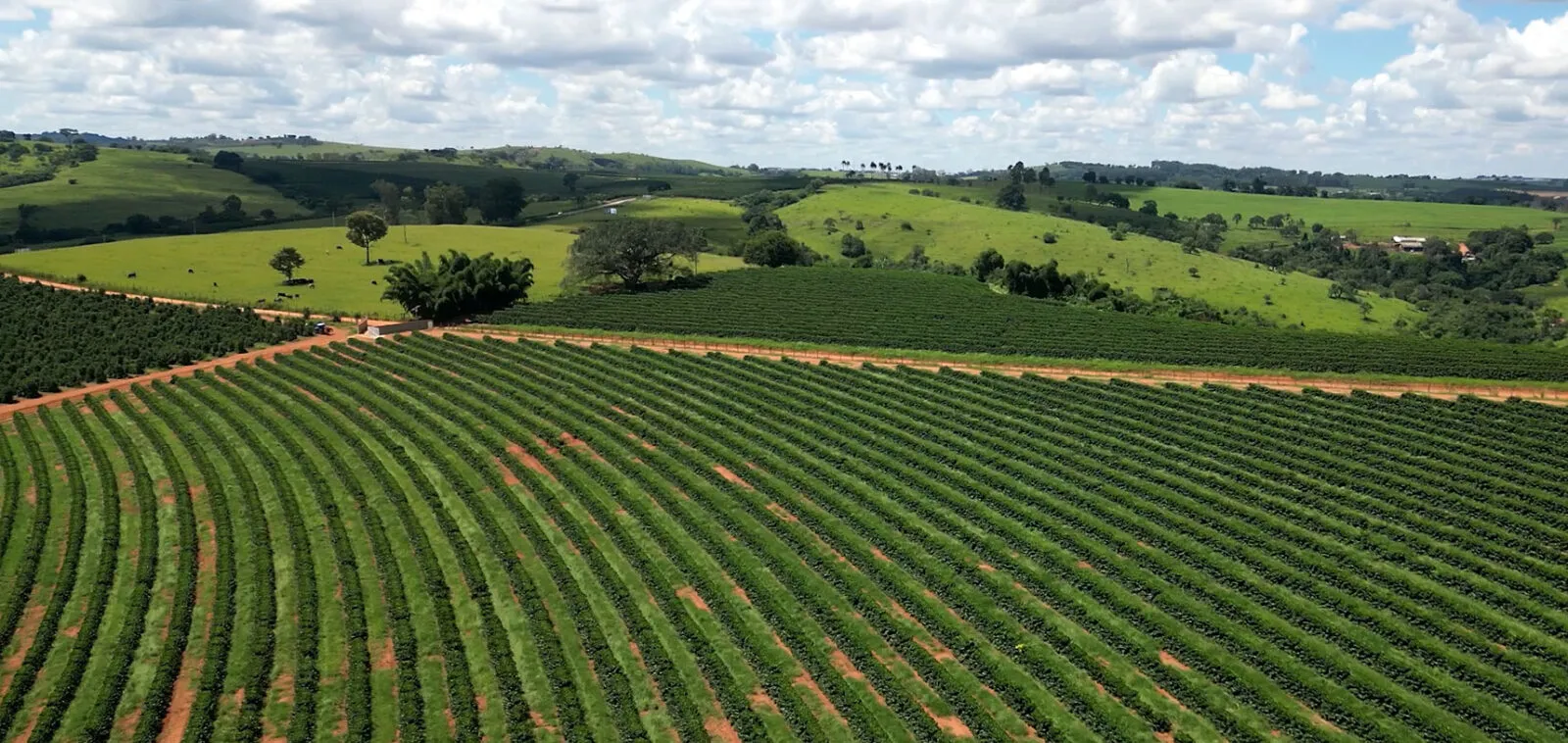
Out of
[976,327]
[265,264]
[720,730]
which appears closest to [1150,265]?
[976,327]

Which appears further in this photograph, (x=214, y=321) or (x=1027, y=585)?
(x=214, y=321)

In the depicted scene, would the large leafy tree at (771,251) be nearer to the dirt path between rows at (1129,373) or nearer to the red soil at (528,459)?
the dirt path between rows at (1129,373)

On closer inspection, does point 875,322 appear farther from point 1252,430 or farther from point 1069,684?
point 1069,684

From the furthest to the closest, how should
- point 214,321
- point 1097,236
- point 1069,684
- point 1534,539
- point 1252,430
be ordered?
1. point 1097,236
2. point 214,321
3. point 1252,430
4. point 1534,539
5. point 1069,684

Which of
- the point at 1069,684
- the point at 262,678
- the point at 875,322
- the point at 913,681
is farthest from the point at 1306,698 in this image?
the point at 875,322

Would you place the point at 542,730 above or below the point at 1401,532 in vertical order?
below

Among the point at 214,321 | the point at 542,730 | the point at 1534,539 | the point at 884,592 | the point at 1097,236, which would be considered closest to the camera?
the point at 542,730

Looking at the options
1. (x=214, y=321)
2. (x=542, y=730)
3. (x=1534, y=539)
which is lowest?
(x=542, y=730)

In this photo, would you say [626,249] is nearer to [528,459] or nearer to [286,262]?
[286,262]
